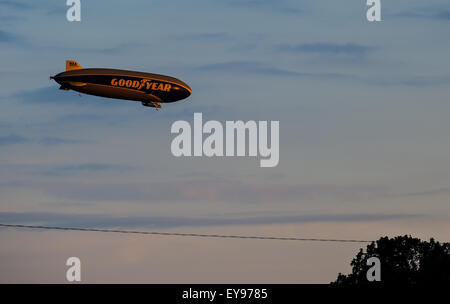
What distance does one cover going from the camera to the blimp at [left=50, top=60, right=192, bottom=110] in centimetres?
19200

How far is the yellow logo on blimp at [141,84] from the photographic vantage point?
192 m

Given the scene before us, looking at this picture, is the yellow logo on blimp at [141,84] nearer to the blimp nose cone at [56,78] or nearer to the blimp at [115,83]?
the blimp at [115,83]

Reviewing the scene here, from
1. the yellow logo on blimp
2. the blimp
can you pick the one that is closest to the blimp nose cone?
the blimp

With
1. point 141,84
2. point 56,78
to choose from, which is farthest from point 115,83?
point 56,78

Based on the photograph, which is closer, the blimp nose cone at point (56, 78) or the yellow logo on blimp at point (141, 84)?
the yellow logo on blimp at point (141, 84)

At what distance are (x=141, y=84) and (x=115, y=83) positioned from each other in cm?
495

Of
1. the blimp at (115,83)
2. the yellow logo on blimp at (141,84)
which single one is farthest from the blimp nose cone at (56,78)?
the yellow logo on blimp at (141,84)

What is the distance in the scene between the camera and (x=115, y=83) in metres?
192

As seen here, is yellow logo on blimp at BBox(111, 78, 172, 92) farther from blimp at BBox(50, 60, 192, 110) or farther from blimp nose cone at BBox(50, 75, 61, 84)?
blimp nose cone at BBox(50, 75, 61, 84)

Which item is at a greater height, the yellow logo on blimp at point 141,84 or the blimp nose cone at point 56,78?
the blimp nose cone at point 56,78
